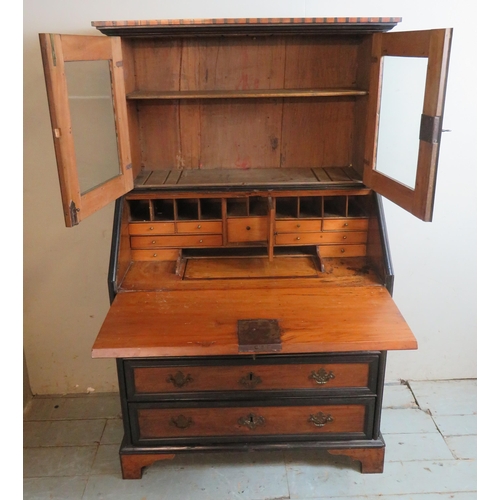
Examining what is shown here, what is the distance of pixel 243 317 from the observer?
70.3 inches

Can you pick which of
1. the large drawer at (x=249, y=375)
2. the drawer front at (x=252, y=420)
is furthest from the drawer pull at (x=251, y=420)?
the large drawer at (x=249, y=375)

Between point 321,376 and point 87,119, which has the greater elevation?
point 87,119

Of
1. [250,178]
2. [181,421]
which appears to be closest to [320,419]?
[181,421]

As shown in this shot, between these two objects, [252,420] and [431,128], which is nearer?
[431,128]

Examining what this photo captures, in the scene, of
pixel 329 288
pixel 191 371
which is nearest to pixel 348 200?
pixel 329 288

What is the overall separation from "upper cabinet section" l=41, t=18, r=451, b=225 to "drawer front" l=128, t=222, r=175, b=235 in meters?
0.17

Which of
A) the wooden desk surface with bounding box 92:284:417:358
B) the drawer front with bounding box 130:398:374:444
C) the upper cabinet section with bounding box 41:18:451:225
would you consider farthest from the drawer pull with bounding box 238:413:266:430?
the upper cabinet section with bounding box 41:18:451:225

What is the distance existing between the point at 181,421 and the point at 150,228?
0.79 meters

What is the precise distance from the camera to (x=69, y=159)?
159 cm

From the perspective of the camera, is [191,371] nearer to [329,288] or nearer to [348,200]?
[329,288]

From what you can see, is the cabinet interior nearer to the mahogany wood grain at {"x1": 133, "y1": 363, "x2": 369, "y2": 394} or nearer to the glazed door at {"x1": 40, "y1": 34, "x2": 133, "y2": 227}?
the glazed door at {"x1": 40, "y1": 34, "x2": 133, "y2": 227}

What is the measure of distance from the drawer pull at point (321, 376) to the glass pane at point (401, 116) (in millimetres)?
765

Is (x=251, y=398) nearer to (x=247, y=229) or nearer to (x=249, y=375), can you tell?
(x=249, y=375)

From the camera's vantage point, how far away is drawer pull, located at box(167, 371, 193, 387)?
1.92 metres
